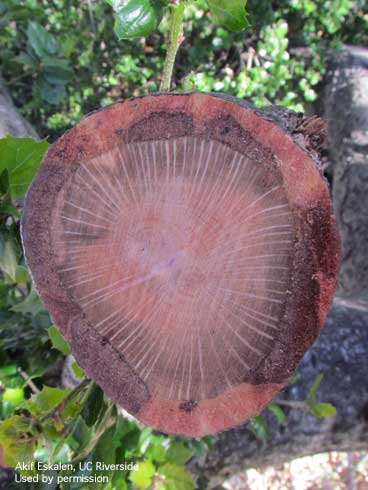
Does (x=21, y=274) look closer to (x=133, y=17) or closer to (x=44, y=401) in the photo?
(x=44, y=401)

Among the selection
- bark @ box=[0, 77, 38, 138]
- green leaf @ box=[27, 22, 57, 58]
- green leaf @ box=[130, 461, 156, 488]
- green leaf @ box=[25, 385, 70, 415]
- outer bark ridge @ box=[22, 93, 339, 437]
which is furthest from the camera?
green leaf @ box=[27, 22, 57, 58]

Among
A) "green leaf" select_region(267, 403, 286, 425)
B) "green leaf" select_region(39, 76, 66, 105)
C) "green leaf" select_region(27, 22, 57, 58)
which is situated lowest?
"green leaf" select_region(267, 403, 286, 425)

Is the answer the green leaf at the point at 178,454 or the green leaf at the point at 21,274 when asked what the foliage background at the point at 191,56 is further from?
the green leaf at the point at 178,454

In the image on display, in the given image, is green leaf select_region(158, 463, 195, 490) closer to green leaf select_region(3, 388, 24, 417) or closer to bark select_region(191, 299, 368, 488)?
bark select_region(191, 299, 368, 488)

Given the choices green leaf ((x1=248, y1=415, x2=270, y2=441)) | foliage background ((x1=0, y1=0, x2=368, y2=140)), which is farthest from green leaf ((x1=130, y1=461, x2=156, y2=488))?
foliage background ((x1=0, y1=0, x2=368, y2=140))

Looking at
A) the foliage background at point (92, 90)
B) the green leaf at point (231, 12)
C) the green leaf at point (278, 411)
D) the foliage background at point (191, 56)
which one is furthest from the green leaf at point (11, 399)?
the foliage background at point (191, 56)

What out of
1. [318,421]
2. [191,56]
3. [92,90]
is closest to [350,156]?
[191,56]

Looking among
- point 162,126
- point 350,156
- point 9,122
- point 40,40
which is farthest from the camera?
point 350,156
